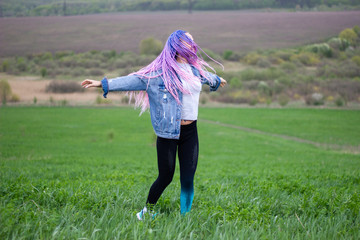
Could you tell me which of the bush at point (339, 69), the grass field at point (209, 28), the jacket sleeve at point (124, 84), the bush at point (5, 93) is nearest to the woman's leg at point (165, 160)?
the jacket sleeve at point (124, 84)

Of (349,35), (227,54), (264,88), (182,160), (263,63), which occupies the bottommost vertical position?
(264,88)

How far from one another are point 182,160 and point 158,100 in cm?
70

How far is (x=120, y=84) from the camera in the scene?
3.30 m

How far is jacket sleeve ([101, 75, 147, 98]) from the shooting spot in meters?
3.26

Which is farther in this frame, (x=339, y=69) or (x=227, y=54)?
(x=227, y=54)

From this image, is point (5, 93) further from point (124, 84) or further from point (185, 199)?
point (185, 199)

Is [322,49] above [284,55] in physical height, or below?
above

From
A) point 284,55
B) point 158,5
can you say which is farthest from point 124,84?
point 158,5

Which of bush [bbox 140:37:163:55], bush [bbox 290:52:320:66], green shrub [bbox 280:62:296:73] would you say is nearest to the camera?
bush [bbox 290:52:320:66]

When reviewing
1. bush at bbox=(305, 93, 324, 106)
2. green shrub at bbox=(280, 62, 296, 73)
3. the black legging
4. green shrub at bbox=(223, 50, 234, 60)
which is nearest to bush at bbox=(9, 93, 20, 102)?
bush at bbox=(305, 93, 324, 106)

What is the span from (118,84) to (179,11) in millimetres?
78398

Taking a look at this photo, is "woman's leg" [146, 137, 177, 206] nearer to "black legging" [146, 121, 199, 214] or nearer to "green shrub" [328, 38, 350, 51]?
"black legging" [146, 121, 199, 214]

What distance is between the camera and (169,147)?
338 cm

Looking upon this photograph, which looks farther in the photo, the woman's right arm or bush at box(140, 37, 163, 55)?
bush at box(140, 37, 163, 55)
